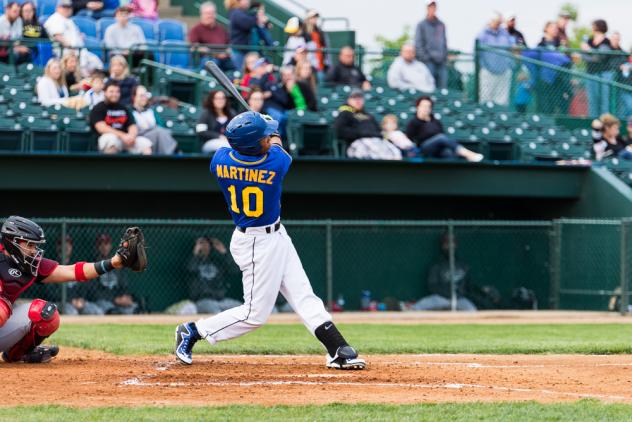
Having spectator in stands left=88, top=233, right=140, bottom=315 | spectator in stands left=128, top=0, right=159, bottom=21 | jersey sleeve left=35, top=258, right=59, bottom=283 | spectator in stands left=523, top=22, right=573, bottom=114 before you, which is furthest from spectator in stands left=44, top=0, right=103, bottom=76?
jersey sleeve left=35, top=258, right=59, bottom=283

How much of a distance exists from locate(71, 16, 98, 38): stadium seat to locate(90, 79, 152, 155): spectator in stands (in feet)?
12.3

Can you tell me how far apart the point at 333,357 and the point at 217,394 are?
4.70ft

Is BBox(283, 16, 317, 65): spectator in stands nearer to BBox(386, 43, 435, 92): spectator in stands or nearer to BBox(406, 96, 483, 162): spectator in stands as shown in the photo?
BBox(386, 43, 435, 92): spectator in stands

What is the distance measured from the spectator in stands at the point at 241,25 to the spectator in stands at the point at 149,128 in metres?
2.90

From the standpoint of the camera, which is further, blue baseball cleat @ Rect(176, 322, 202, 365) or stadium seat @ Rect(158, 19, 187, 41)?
stadium seat @ Rect(158, 19, 187, 41)

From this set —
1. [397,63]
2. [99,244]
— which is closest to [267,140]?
[99,244]

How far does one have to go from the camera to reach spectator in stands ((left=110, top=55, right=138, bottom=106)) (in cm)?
1684

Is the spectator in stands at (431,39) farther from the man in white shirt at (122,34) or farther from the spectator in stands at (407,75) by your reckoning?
the man in white shirt at (122,34)

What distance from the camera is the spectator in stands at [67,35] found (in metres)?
18.4

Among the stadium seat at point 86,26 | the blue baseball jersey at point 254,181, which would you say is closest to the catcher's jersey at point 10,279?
the blue baseball jersey at point 254,181

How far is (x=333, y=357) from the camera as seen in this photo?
8688 millimetres

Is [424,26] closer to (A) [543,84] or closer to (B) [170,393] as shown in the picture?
(A) [543,84]

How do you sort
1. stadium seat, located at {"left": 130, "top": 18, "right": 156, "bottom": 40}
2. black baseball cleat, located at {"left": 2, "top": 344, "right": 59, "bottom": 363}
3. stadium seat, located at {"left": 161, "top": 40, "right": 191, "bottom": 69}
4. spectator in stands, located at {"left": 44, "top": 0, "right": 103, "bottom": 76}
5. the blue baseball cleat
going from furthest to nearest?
stadium seat, located at {"left": 130, "top": 18, "right": 156, "bottom": 40}
stadium seat, located at {"left": 161, "top": 40, "right": 191, "bottom": 69}
spectator in stands, located at {"left": 44, "top": 0, "right": 103, "bottom": 76}
black baseball cleat, located at {"left": 2, "top": 344, "right": 59, "bottom": 363}
the blue baseball cleat

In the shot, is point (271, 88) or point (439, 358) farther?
point (271, 88)
